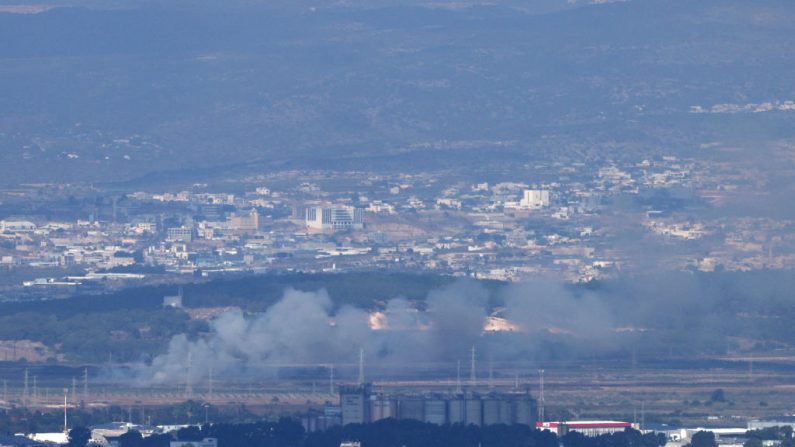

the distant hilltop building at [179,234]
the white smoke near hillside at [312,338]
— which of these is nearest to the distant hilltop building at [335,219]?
the distant hilltop building at [179,234]

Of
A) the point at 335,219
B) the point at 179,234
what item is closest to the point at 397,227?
the point at 335,219

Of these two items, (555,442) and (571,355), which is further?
(571,355)

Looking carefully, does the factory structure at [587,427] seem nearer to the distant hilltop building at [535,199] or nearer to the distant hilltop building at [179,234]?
the distant hilltop building at [179,234]

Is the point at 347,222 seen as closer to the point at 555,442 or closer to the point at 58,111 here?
the point at 58,111

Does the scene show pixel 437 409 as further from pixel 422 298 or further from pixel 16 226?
pixel 16 226

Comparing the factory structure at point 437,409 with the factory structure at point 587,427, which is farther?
the factory structure at point 437,409

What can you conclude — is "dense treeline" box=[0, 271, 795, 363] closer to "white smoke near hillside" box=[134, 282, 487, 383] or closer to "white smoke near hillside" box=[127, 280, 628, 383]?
"white smoke near hillside" box=[127, 280, 628, 383]

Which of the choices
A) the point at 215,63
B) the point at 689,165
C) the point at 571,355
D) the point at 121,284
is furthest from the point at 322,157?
the point at 571,355
